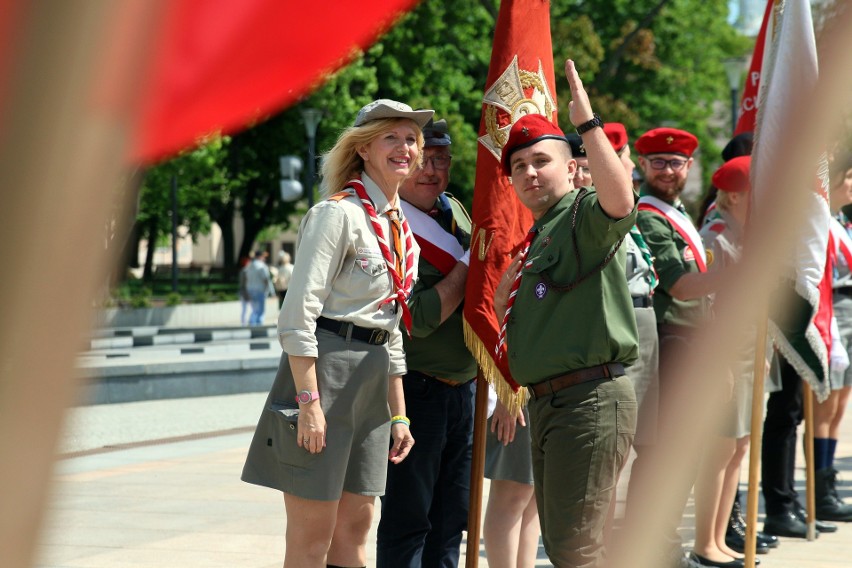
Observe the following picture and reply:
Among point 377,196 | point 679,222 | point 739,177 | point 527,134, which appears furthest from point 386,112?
point 739,177

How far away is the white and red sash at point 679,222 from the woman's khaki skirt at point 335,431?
77.1 inches

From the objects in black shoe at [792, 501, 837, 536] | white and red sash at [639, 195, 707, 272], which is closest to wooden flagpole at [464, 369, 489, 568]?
white and red sash at [639, 195, 707, 272]

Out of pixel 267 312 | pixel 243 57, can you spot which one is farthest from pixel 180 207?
pixel 243 57

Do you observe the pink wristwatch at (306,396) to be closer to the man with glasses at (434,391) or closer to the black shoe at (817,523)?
the man with glasses at (434,391)

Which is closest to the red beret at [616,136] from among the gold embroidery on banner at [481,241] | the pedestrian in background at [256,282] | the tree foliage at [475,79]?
the gold embroidery on banner at [481,241]

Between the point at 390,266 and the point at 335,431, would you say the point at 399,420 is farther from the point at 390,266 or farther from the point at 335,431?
the point at 390,266

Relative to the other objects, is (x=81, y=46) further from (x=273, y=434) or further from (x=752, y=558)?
(x=752, y=558)

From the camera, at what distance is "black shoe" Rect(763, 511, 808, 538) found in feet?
20.8

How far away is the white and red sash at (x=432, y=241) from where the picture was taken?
14.5 feet

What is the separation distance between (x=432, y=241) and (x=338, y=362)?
0.94 m

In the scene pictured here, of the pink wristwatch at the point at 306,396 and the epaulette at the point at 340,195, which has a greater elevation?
the epaulette at the point at 340,195

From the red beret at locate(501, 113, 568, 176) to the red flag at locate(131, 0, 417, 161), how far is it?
3227 mm

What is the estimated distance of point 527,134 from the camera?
147 inches

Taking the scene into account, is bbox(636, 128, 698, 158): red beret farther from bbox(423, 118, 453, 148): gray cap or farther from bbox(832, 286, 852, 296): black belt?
bbox(832, 286, 852, 296): black belt
